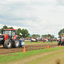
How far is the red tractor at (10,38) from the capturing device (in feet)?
55.6

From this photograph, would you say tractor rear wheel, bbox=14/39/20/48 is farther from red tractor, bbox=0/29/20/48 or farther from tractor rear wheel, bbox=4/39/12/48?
tractor rear wheel, bbox=4/39/12/48

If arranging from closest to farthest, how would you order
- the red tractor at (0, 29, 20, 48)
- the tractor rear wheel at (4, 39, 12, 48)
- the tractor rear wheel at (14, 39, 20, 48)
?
the tractor rear wheel at (4, 39, 12, 48) → the red tractor at (0, 29, 20, 48) → the tractor rear wheel at (14, 39, 20, 48)

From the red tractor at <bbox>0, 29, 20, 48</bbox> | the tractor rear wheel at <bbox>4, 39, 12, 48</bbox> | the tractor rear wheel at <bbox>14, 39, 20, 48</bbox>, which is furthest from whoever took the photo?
the tractor rear wheel at <bbox>14, 39, 20, 48</bbox>

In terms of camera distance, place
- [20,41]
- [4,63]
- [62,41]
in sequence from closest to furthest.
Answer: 1. [4,63]
2. [20,41]
3. [62,41]

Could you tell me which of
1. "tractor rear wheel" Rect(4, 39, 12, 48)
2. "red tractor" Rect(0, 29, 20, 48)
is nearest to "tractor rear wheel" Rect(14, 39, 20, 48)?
"red tractor" Rect(0, 29, 20, 48)

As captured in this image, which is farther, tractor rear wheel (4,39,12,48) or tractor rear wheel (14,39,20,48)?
tractor rear wheel (14,39,20,48)

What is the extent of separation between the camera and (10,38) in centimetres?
1784

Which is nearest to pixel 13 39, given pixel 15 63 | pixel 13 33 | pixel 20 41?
pixel 13 33

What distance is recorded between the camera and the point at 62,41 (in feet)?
102

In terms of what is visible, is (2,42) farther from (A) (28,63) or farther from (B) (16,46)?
(A) (28,63)

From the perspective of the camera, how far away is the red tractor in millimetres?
16933

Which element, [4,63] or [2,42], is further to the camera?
[2,42]

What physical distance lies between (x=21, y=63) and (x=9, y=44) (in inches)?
359

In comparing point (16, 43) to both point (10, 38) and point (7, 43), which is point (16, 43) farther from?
point (7, 43)
